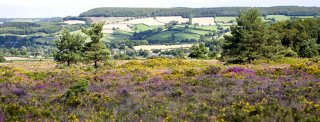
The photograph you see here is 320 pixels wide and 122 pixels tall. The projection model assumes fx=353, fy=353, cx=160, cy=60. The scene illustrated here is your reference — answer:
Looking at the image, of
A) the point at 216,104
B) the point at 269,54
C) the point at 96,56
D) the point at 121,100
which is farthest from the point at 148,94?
the point at 269,54

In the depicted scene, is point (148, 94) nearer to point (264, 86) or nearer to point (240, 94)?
point (240, 94)

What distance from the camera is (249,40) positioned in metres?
38.3

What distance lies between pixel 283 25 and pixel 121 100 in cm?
8996

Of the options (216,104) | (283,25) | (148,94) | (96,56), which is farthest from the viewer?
(283,25)

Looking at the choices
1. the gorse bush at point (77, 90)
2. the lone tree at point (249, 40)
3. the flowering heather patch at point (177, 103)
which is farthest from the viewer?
the lone tree at point (249, 40)

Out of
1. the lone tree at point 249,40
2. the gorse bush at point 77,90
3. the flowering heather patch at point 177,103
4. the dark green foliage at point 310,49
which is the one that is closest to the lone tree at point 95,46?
the lone tree at point 249,40

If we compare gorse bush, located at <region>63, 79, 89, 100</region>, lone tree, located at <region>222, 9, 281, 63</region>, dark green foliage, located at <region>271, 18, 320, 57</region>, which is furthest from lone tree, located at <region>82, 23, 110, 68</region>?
dark green foliage, located at <region>271, 18, 320, 57</region>

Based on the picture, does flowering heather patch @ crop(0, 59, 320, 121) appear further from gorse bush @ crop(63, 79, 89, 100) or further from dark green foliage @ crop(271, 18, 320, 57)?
dark green foliage @ crop(271, 18, 320, 57)

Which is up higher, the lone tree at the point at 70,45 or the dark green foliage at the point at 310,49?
the lone tree at the point at 70,45

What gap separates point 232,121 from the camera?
906 cm

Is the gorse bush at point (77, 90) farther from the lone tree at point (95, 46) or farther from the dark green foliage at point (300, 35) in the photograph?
the dark green foliage at point (300, 35)

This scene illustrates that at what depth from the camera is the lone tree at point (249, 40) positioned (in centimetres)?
3828

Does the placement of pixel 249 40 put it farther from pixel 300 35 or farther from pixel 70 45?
pixel 300 35

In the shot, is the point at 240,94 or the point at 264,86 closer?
the point at 240,94
